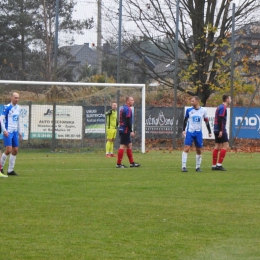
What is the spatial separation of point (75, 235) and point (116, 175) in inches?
326

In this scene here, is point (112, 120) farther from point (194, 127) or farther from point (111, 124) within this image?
point (194, 127)

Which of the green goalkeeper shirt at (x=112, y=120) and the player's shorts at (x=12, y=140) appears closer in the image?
the player's shorts at (x=12, y=140)

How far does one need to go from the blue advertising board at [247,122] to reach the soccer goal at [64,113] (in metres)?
4.93

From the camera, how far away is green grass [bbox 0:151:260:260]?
7645 millimetres

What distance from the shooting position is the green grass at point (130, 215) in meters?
7.64

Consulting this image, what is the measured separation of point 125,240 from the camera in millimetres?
8195

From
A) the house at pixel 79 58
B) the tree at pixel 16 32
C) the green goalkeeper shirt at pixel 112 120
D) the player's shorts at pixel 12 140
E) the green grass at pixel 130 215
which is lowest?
the green grass at pixel 130 215

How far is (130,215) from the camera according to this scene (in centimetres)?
1016

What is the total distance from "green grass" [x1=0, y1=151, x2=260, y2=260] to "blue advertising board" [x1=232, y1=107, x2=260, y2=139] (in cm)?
1340

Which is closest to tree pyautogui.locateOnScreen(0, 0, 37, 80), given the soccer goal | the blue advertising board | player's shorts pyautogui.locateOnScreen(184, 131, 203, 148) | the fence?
the soccer goal

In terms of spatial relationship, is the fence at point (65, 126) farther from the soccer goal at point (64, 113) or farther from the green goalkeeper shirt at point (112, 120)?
the green goalkeeper shirt at point (112, 120)

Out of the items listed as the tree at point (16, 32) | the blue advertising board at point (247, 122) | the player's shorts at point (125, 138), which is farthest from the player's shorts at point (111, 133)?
the tree at point (16, 32)

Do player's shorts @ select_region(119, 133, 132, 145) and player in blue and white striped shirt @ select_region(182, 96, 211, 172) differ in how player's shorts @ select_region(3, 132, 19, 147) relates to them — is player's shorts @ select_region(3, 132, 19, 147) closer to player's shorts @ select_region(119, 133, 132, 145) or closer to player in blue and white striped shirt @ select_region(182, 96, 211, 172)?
player's shorts @ select_region(119, 133, 132, 145)

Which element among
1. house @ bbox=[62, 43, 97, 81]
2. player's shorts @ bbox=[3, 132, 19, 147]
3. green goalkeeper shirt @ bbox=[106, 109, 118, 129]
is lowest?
player's shorts @ bbox=[3, 132, 19, 147]
